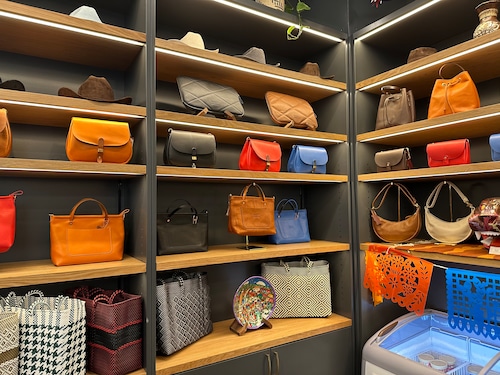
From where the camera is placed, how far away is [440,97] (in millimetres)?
2123

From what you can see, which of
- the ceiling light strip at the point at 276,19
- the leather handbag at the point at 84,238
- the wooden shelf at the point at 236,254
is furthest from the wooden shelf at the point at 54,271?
the ceiling light strip at the point at 276,19

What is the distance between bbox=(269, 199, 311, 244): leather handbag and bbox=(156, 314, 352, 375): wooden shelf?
0.53m

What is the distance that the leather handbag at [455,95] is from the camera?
2037mm

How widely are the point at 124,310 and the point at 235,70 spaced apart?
144 cm

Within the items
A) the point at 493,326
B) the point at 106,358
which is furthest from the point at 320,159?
the point at 106,358

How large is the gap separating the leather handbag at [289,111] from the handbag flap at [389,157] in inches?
18.6

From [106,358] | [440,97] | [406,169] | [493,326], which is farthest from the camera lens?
[406,169]

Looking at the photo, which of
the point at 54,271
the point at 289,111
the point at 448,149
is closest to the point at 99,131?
the point at 54,271

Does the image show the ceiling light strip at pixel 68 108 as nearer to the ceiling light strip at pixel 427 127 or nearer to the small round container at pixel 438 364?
the ceiling light strip at pixel 427 127

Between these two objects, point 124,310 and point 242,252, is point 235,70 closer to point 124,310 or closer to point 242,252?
point 242,252

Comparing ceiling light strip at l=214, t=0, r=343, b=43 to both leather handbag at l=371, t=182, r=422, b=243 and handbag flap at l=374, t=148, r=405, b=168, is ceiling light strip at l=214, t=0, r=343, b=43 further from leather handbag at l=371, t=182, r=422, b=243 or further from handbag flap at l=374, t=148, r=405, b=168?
leather handbag at l=371, t=182, r=422, b=243

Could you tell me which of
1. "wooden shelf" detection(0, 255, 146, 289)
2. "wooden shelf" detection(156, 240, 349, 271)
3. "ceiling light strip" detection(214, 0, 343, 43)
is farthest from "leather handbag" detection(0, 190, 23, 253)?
"ceiling light strip" detection(214, 0, 343, 43)

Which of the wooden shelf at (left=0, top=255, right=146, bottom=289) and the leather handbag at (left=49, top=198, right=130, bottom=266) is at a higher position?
the leather handbag at (left=49, top=198, right=130, bottom=266)

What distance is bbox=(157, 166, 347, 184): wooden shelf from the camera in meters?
1.95
